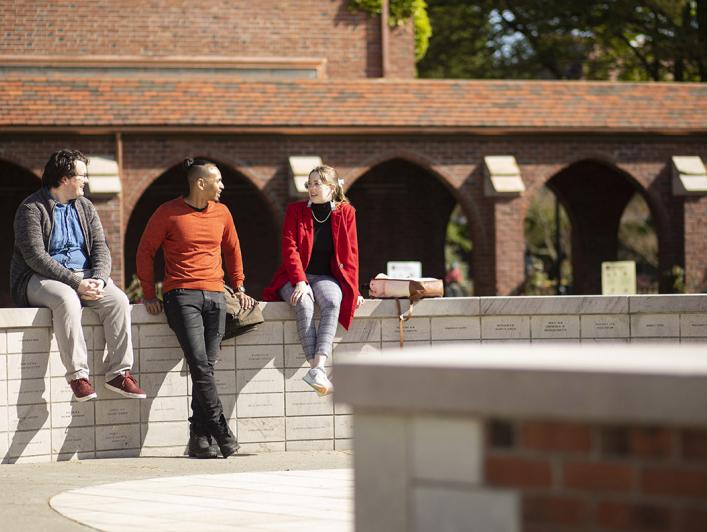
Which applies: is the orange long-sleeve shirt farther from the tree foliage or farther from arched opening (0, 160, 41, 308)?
the tree foliage

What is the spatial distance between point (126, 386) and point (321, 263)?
1.51 meters

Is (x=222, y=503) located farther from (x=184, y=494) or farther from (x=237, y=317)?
(x=237, y=317)

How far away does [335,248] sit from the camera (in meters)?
8.55

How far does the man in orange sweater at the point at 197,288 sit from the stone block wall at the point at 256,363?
0.97 ft

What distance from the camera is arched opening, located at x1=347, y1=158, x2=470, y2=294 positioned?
84.9 ft

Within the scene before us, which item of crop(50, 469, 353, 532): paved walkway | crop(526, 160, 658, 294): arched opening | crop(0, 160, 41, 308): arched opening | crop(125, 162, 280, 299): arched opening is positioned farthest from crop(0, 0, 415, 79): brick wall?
Answer: crop(50, 469, 353, 532): paved walkway

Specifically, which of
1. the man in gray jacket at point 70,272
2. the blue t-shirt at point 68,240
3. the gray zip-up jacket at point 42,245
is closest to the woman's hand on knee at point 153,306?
the man in gray jacket at point 70,272

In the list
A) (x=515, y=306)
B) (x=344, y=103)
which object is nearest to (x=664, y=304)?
(x=515, y=306)

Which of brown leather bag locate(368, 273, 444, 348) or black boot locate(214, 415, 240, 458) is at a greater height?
brown leather bag locate(368, 273, 444, 348)

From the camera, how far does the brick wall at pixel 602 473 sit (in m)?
2.75

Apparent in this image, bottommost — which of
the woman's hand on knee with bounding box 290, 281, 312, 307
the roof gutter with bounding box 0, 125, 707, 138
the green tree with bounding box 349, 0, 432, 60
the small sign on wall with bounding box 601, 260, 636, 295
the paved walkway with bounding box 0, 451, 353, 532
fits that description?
the paved walkway with bounding box 0, 451, 353, 532

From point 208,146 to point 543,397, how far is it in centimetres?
1920

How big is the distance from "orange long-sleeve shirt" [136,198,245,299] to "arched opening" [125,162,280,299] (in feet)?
53.4

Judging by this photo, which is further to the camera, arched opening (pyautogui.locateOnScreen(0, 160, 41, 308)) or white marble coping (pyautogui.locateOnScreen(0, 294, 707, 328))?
arched opening (pyautogui.locateOnScreen(0, 160, 41, 308))
